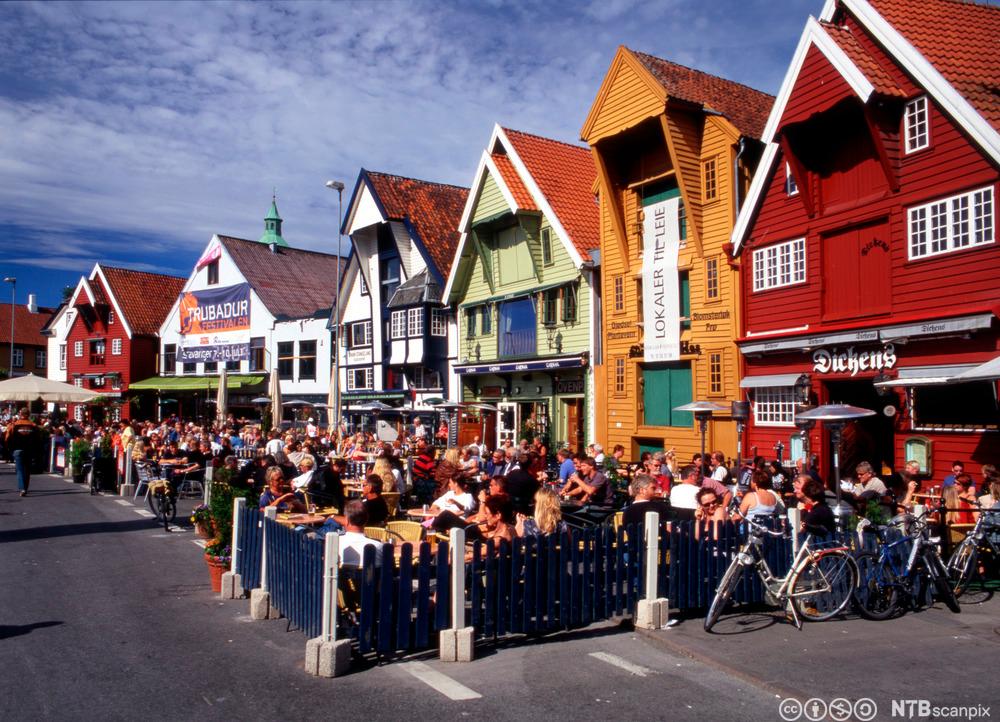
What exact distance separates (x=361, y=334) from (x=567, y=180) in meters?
12.6

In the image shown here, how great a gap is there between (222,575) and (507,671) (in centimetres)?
439

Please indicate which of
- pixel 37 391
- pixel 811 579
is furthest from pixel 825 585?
pixel 37 391

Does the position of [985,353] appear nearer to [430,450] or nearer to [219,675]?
[430,450]

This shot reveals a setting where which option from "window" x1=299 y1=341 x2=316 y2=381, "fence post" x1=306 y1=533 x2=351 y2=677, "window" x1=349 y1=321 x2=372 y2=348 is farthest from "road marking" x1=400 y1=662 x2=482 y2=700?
"window" x1=299 y1=341 x2=316 y2=381

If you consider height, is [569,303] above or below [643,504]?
→ above

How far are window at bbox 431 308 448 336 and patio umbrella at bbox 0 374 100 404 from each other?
1199cm

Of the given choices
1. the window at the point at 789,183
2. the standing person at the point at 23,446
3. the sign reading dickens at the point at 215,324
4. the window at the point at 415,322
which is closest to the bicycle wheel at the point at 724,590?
the window at the point at 789,183

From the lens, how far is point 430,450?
67.4 ft

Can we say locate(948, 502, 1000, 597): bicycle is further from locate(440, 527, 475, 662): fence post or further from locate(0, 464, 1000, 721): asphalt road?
locate(440, 527, 475, 662): fence post

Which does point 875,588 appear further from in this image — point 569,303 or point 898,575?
point 569,303

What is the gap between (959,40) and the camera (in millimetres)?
16641

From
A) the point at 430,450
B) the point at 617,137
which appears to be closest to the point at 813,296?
the point at 617,137

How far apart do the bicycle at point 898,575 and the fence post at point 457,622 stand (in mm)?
4217

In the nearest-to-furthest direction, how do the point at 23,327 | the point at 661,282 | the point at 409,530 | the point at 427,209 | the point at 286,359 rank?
1. the point at 409,530
2. the point at 661,282
3. the point at 427,209
4. the point at 286,359
5. the point at 23,327
